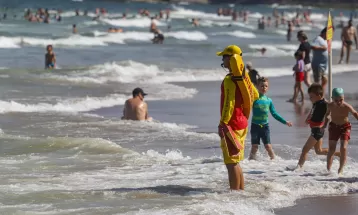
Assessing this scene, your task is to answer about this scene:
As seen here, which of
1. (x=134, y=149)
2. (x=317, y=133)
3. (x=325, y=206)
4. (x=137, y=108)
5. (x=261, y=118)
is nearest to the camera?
(x=325, y=206)

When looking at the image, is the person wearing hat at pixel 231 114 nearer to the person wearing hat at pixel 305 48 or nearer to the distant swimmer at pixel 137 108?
the distant swimmer at pixel 137 108

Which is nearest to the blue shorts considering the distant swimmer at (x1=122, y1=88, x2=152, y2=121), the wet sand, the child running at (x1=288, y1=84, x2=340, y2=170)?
the child running at (x1=288, y1=84, x2=340, y2=170)

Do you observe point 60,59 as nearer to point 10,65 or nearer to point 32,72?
point 10,65

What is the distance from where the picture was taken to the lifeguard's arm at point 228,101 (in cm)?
873

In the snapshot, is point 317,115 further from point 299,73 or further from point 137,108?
point 299,73

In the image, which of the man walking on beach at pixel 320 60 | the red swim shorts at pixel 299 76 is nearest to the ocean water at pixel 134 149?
the red swim shorts at pixel 299 76

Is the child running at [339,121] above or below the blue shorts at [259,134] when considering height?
above

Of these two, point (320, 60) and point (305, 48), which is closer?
point (305, 48)

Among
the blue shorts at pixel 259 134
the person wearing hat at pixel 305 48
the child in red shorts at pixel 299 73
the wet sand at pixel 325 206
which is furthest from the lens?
the child in red shorts at pixel 299 73

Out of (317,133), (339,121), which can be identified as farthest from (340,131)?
(317,133)

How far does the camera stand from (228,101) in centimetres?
873

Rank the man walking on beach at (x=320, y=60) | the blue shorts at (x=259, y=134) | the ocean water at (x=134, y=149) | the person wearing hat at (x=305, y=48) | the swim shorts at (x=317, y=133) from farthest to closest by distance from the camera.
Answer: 1. the man walking on beach at (x=320, y=60)
2. the person wearing hat at (x=305, y=48)
3. the blue shorts at (x=259, y=134)
4. the swim shorts at (x=317, y=133)
5. the ocean water at (x=134, y=149)

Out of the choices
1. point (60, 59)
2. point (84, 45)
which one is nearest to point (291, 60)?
point (60, 59)

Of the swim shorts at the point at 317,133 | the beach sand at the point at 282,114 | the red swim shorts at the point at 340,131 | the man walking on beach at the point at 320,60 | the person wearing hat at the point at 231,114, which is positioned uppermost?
the person wearing hat at the point at 231,114
